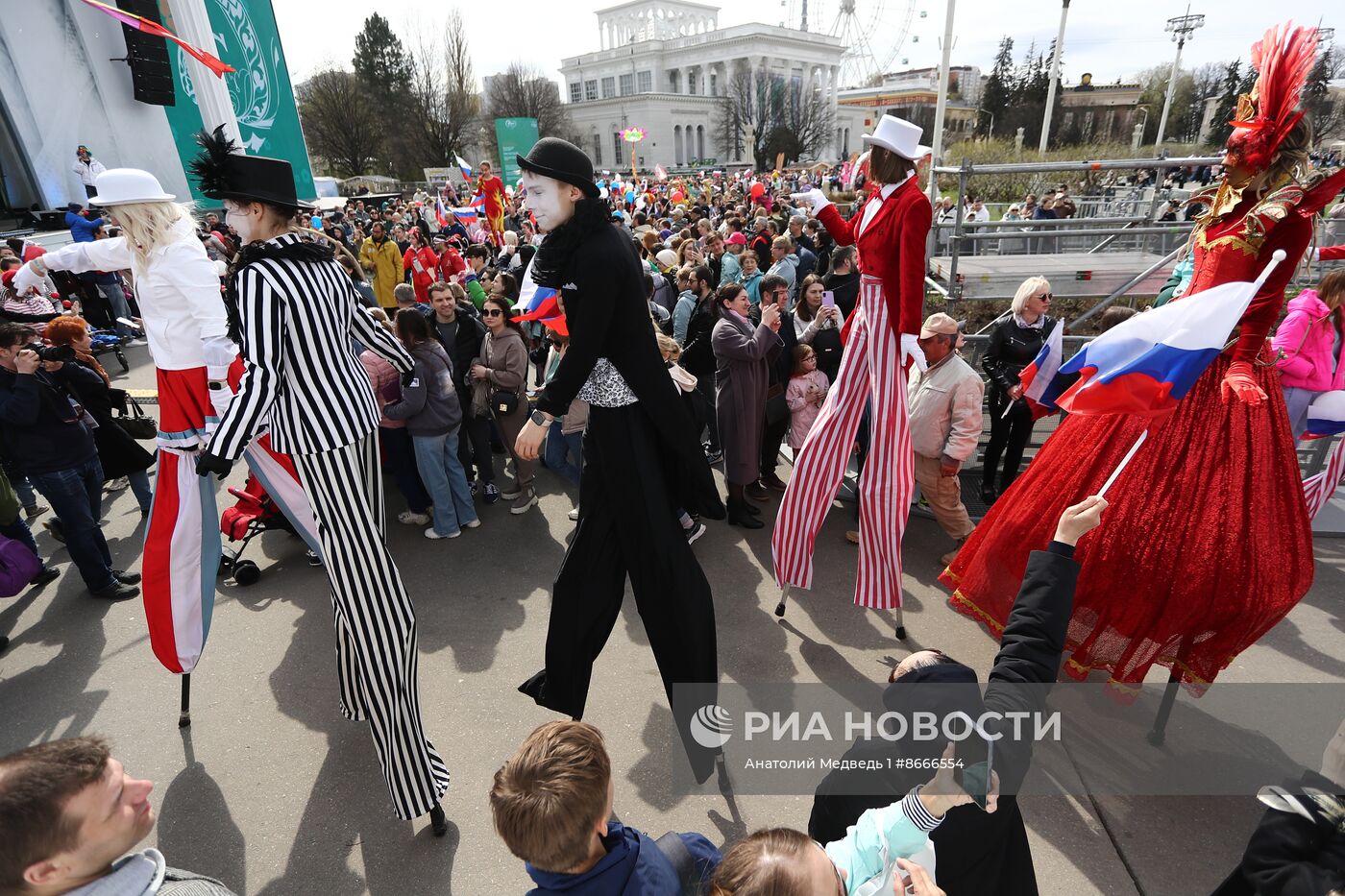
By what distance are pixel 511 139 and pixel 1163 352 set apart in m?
25.4

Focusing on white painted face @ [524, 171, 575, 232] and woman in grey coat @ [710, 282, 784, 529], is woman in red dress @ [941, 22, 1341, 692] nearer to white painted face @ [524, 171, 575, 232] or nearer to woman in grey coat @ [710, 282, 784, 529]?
white painted face @ [524, 171, 575, 232]

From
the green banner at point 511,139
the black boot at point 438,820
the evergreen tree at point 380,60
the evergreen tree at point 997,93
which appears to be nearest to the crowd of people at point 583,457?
the black boot at point 438,820

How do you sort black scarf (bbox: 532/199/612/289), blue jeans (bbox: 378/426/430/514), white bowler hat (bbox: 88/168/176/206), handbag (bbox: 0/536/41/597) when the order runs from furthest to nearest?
blue jeans (bbox: 378/426/430/514) → handbag (bbox: 0/536/41/597) → white bowler hat (bbox: 88/168/176/206) → black scarf (bbox: 532/199/612/289)

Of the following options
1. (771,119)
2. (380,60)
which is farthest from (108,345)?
(771,119)

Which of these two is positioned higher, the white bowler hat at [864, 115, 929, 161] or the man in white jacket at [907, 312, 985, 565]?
the white bowler hat at [864, 115, 929, 161]

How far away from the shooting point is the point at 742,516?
507 cm

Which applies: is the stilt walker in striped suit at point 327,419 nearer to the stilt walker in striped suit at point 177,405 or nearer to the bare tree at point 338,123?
the stilt walker in striped suit at point 177,405

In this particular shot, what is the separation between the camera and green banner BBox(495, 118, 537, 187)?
884 inches

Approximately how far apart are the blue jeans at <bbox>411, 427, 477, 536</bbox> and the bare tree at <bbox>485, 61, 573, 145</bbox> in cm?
5848

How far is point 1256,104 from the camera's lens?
2605 millimetres

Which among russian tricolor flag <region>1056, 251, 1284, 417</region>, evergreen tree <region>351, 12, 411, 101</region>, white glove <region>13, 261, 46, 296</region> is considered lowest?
russian tricolor flag <region>1056, 251, 1284, 417</region>

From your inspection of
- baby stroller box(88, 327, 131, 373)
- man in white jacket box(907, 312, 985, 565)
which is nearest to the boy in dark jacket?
man in white jacket box(907, 312, 985, 565)

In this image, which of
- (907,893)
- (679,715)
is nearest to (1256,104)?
(907,893)

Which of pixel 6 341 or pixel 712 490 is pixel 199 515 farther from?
pixel 712 490
